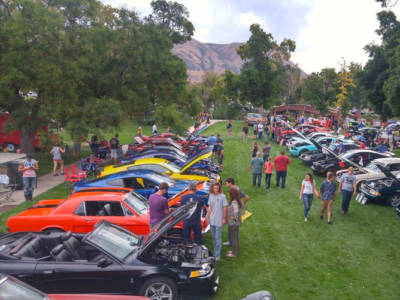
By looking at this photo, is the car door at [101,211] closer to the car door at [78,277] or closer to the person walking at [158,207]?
the person walking at [158,207]

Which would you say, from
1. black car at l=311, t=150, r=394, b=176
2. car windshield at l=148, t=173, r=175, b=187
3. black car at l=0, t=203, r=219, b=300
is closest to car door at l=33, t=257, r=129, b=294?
black car at l=0, t=203, r=219, b=300

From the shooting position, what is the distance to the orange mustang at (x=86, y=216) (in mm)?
7613

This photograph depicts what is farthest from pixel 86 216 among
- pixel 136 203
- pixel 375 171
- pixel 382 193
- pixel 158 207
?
pixel 375 171

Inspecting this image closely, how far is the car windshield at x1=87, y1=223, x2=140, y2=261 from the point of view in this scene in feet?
18.4

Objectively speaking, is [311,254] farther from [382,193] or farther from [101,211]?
[382,193]

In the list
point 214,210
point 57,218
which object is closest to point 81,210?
point 57,218

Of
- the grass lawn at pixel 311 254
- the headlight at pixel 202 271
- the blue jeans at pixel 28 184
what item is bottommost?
the grass lawn at pixel 311 254

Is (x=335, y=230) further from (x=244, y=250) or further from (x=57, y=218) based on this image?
(x=57, y=218)

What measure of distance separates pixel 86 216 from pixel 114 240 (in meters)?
2.05

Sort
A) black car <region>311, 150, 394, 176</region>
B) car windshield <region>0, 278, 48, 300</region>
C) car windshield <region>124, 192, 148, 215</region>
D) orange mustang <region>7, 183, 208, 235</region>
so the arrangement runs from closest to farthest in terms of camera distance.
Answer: car windshield <region>0, 278, 48, 300</region>
orange mustang <region>7, 183, 208, 235</region>
car windshield <region>124, 192, 148, 215</region>
black car <region>311, 150, 394, 176</region>

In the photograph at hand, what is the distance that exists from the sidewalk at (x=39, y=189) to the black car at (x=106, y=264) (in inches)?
262

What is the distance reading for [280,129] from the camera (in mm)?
28469

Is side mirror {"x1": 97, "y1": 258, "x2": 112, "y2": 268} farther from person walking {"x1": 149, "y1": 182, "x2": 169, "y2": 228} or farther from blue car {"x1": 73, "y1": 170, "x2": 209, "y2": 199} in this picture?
blue car {"x1": 73, "y1": 170, "x2": 209, "y2": 199}

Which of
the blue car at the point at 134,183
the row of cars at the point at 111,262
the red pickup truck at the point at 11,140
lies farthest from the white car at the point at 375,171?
the red pickup truck at the point at 11,140
